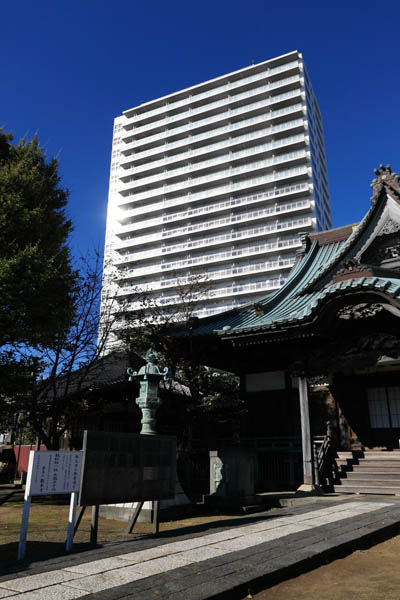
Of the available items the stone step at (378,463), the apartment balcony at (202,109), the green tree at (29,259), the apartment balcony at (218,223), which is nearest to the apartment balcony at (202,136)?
the apartment balcony at (202,109)

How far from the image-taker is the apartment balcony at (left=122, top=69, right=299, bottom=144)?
7775 centimetres

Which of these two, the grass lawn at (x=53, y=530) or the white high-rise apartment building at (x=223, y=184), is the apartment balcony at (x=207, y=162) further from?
the grass lawn at (x=53, y=530)

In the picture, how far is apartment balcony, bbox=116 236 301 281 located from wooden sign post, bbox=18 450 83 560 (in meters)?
61.3

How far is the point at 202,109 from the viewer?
A: 274 feet

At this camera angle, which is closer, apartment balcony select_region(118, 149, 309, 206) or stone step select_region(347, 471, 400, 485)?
stone step select_region(347, 471, 400, 485)

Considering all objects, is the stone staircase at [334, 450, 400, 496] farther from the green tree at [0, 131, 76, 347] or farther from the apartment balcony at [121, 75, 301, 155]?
the apartment balcony at [121, 75, 301, 155]

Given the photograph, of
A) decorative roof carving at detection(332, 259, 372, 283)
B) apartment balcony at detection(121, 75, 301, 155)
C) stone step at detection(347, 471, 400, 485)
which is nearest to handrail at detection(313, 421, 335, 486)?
stone step at detection(347, 471, 400, 485)

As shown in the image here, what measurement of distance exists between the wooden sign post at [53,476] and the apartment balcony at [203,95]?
84264 mm

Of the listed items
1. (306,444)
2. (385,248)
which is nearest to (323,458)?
(306,444)

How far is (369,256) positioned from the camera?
632 inches

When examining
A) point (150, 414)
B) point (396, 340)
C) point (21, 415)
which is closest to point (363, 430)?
point (396, 340)

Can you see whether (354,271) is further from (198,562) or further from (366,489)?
(198,562)

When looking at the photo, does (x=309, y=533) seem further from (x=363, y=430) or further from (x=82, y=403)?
(x=82, y=403)

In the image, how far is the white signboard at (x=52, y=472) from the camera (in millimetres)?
5977
